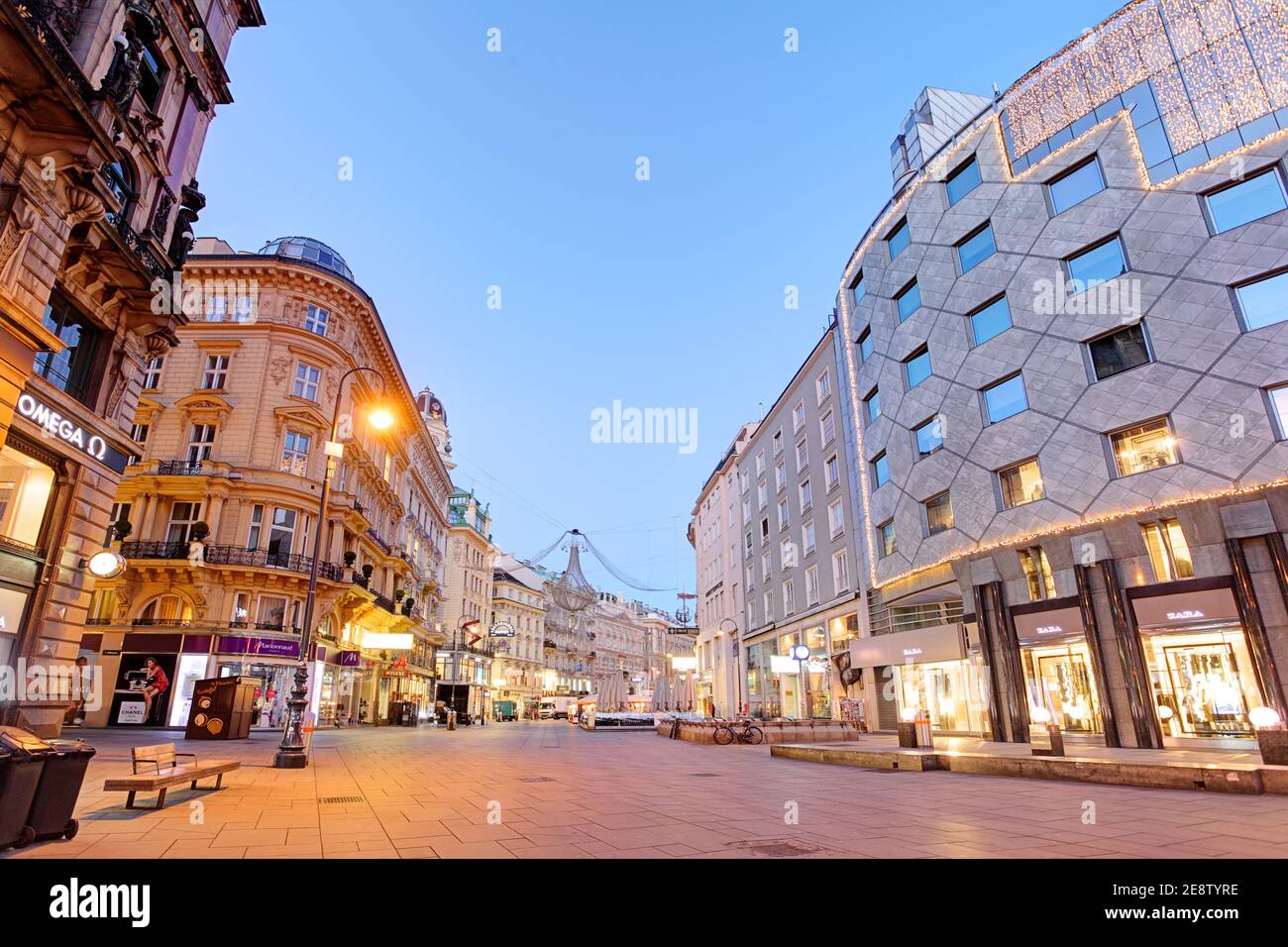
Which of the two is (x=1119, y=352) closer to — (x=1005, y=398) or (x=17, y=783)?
(x=1005, y=398)

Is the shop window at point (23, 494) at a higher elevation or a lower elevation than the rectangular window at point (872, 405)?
lower

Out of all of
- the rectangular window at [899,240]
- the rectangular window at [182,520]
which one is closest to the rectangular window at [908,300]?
the rectangular window at [899,240]

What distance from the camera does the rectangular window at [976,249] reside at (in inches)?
978

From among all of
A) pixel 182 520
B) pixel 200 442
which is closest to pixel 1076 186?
pixel 200 442

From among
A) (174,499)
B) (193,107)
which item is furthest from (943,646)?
(174,499)

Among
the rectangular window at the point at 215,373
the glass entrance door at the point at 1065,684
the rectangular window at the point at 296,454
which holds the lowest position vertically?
the glass entrance door at the point at 1065,684

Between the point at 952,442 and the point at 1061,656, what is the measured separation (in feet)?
27.1

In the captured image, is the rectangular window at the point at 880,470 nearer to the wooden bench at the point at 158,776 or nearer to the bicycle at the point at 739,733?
the bicycle at the point at 739,733

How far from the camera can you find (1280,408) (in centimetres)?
1745

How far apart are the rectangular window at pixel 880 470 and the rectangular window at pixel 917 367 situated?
3.71 m

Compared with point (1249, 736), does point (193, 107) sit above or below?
above

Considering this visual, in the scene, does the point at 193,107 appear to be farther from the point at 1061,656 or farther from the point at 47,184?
the point at 1061,656
